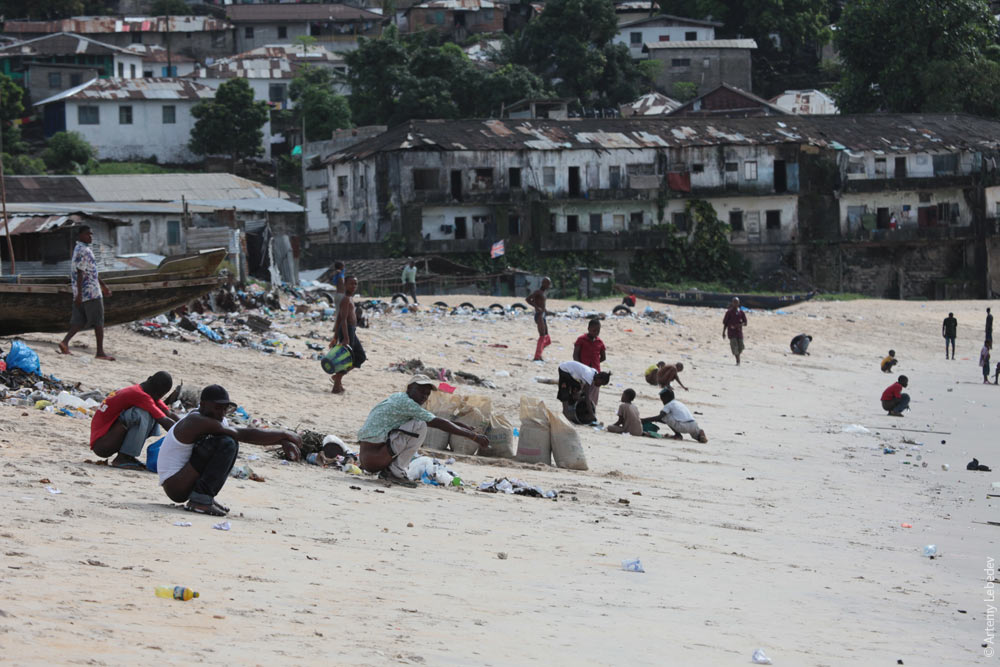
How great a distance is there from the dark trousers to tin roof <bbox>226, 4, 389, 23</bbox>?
75.3 m

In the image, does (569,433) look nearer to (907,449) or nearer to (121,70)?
(907,449)

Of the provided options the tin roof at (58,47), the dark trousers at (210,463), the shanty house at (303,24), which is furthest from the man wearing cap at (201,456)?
the shanty house at (303,24)

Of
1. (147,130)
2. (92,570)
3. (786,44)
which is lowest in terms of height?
(92,570)

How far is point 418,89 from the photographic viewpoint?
200 feet

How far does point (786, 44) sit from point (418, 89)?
25.6m

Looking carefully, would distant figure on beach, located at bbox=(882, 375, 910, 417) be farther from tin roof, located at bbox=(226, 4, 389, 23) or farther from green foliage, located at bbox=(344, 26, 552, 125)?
tin roof, located at bbox=(226, 4, 389, 23)

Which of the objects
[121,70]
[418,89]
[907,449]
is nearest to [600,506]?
[907,449]

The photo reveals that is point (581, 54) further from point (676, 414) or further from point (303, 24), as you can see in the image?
point (676, 414)

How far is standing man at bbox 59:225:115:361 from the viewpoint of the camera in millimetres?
14398

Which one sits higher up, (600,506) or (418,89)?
(418,89)

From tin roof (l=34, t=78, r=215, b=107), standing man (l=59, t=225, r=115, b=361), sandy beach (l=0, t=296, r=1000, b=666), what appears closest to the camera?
sandy beach (l=0, t=296, r=1000, b=666)

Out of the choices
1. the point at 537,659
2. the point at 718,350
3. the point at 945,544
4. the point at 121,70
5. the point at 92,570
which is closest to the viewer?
the point at 537,659

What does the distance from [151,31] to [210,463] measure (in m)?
76.6

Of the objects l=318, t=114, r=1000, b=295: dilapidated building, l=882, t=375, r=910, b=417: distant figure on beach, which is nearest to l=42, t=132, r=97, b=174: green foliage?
l=318, t=114, r=1000, b=295: dilapidated building
